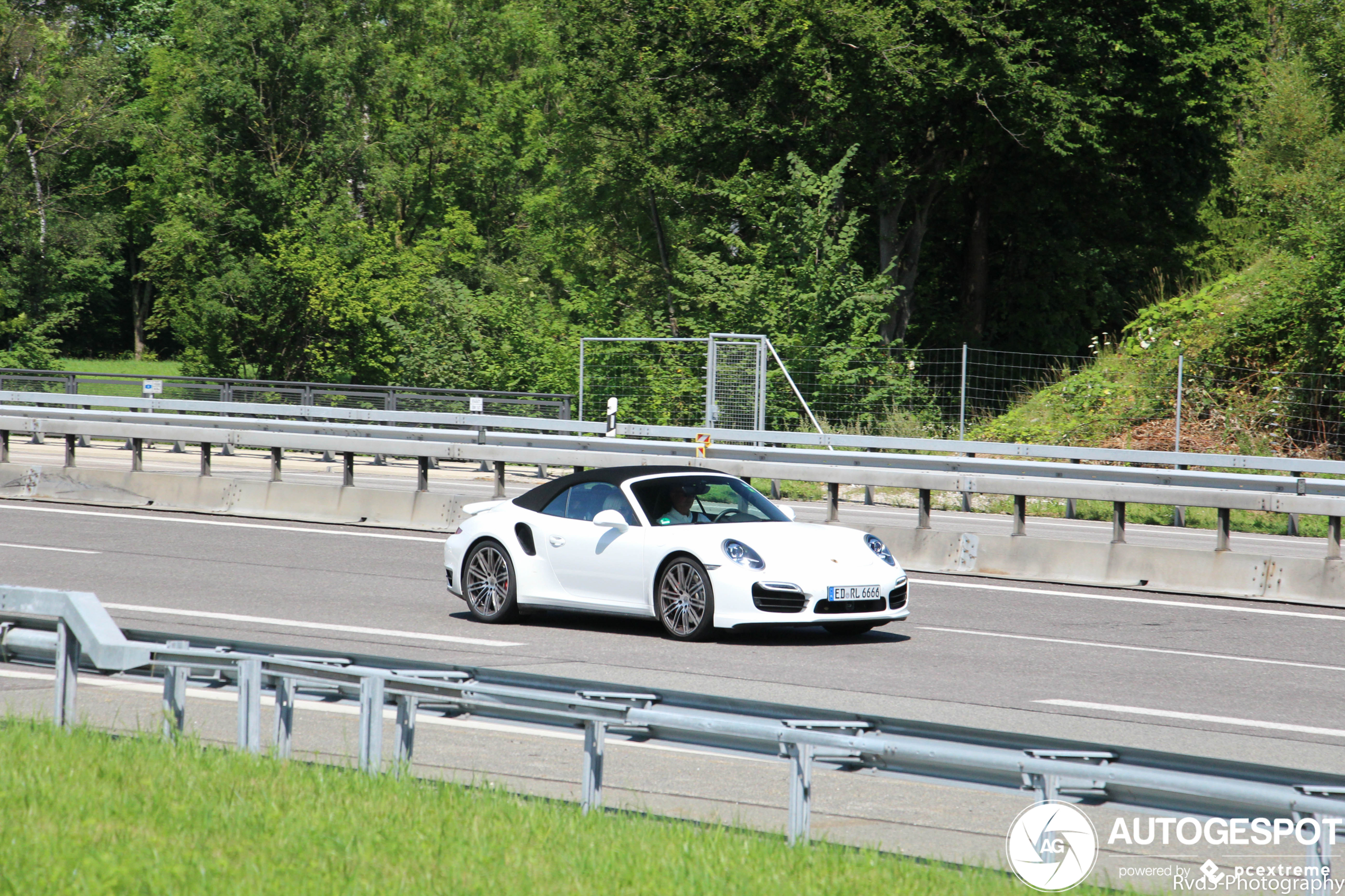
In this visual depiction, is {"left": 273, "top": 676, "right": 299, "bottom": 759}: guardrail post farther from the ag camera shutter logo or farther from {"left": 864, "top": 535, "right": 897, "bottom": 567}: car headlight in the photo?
{"left": 864, "top": 535, "right": 897, "bottom": 567}: car headlight

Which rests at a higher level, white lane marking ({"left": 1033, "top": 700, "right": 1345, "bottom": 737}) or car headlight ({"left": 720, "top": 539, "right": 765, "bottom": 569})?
car headlight ({"left": 720, "top": 539, "right": 765, "bottom": 569})

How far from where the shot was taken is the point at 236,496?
20.9 metres

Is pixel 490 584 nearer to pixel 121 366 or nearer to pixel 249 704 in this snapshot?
pixel 249 704

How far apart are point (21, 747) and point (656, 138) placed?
37.5 meters

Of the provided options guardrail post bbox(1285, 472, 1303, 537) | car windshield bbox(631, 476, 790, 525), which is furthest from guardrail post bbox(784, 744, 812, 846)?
guardrail post bbox(1285, 472, 1303, 537)

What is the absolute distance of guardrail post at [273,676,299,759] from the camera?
6785 millimetres

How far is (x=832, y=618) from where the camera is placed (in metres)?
11.4

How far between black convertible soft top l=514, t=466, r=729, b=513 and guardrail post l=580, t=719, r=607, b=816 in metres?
6.58

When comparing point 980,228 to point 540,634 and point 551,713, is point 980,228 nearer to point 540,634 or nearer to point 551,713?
point 540,634

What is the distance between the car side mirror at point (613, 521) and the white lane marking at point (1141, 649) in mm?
2678

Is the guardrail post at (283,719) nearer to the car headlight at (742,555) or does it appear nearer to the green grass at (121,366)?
the car headlight at (742,555)

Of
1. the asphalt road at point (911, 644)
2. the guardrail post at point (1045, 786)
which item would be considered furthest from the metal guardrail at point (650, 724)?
the asphalt road at point (911, 644)

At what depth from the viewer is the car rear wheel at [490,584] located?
12.6 metres

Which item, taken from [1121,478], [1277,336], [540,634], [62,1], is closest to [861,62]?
[1277,336]
